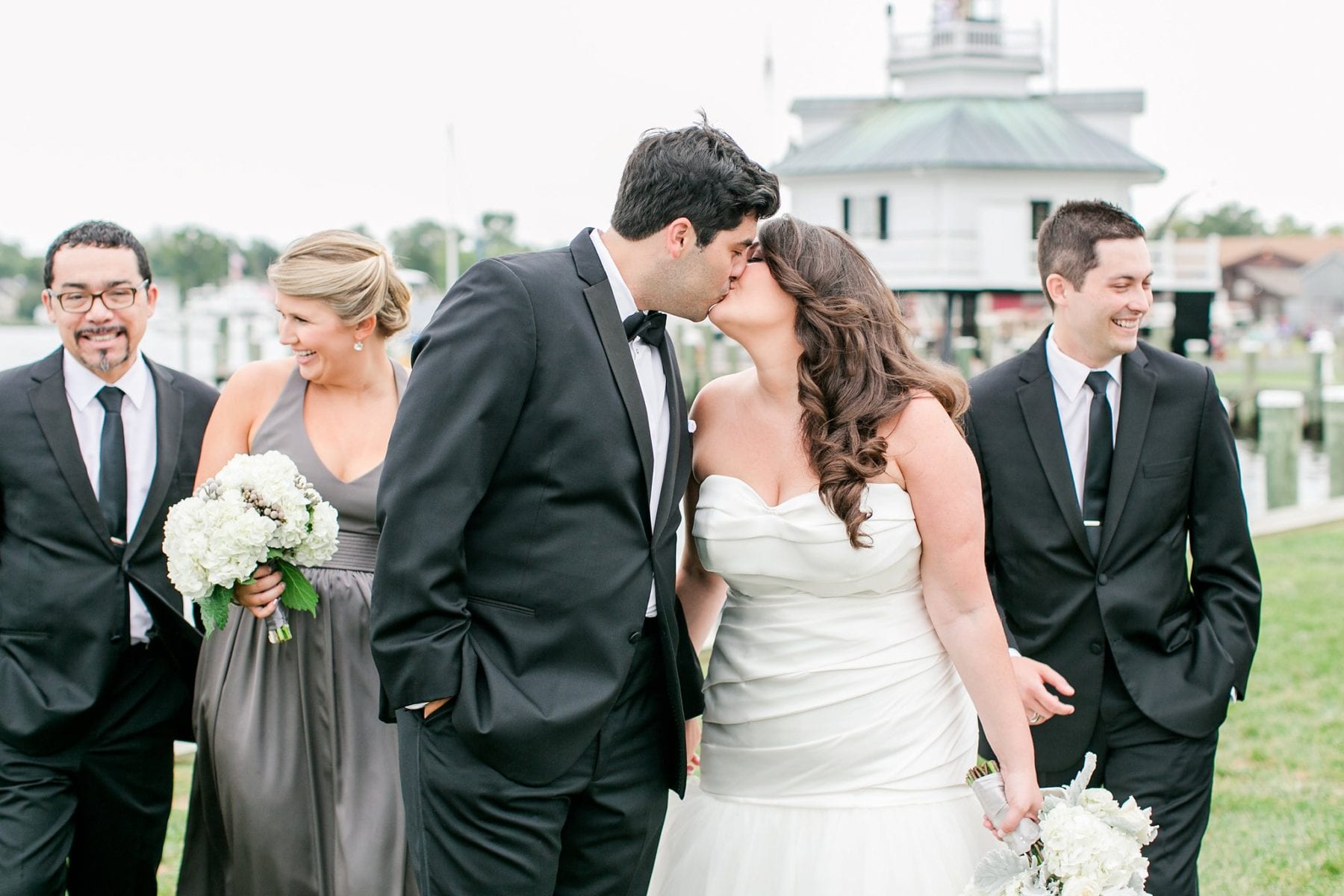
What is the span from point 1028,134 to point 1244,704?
41820mm

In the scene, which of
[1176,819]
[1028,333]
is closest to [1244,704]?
[1176,819]

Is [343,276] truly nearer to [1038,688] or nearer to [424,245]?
[1038,688]

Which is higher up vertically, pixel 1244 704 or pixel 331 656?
pixel 331 656

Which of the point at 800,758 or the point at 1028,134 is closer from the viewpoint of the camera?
the point at 800,758

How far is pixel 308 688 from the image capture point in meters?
4.46

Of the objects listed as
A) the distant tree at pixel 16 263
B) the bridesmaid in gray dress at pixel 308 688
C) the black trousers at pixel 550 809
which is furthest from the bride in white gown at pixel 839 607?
the distant tree at pixel 16 263

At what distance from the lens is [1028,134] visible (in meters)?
46.7

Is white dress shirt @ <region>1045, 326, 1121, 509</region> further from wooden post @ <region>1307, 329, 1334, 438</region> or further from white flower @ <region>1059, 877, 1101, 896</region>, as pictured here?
wooden post @ <region>1307, 329, 1334, 438</region>

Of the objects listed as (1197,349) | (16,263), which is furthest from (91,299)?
(16,263)

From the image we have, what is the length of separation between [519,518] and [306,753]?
1690 millimetres

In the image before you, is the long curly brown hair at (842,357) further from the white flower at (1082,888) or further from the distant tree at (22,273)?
the distant tree at (22,273)

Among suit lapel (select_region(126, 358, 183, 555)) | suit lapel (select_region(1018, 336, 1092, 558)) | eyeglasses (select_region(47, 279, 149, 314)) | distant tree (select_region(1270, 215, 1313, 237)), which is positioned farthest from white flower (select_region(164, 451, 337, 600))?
distant tree (select_region(1270, 215, 1313, 237))

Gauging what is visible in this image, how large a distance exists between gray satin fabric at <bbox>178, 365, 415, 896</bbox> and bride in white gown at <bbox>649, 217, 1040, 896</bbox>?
109 centimetres

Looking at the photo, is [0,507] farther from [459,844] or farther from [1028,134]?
[1028,134]
